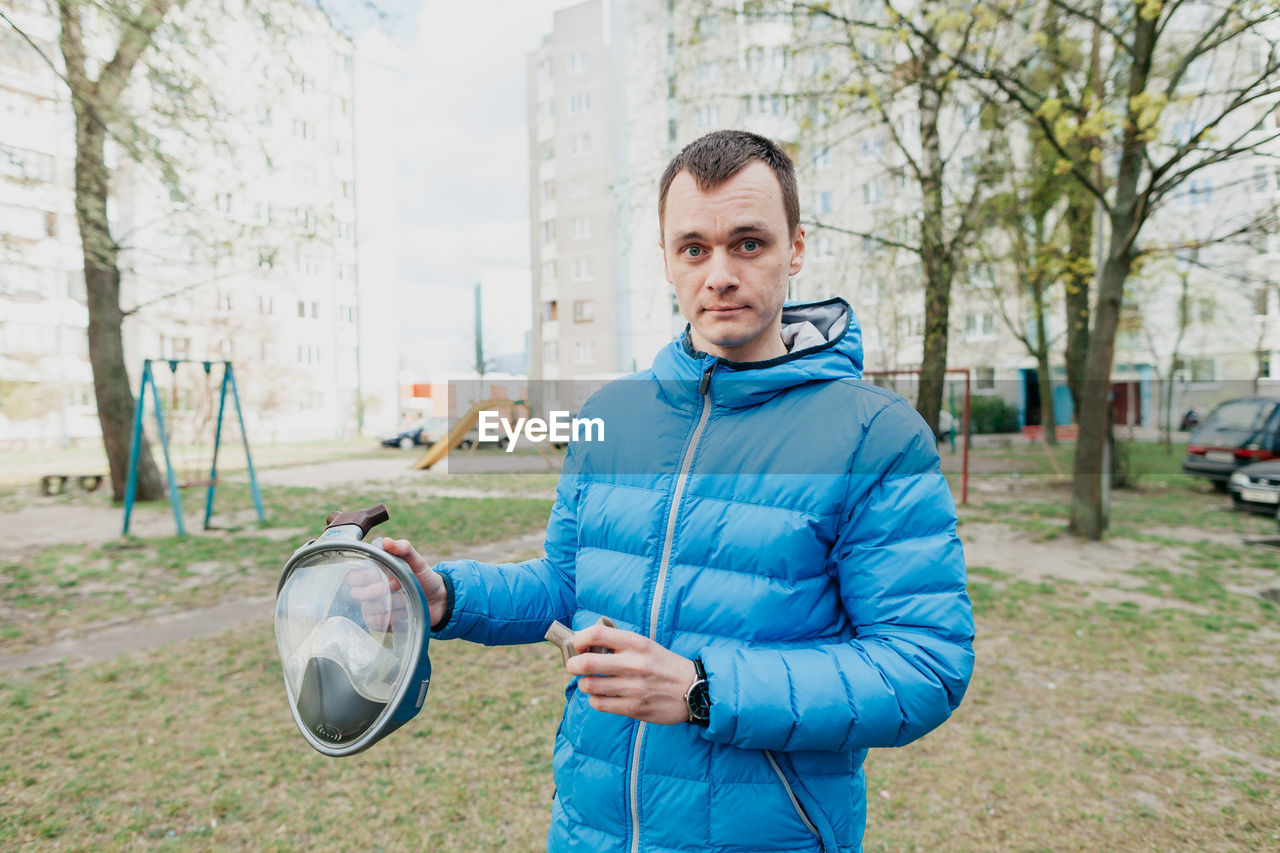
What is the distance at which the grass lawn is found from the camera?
10.5ft

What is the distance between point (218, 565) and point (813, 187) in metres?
9.51

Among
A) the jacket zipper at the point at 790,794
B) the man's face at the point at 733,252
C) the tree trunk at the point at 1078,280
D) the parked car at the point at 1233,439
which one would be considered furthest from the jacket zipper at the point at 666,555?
the parked car at the point at 1233,439

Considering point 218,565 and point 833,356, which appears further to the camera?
point 218,565

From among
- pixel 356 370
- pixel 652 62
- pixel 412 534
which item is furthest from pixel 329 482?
pixel 356 370

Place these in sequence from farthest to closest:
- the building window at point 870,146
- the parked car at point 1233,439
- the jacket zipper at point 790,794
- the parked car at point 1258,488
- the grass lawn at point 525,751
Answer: the parked car at point 1233,439 → the building window at point 870,146 → the parked car at point 1258,488 → the grass lawn at point 525,751 → the jacket zipper at point 790,794

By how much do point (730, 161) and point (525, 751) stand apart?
349 cm

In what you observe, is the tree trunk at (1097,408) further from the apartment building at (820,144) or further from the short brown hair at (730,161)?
the short brown hair at (730,161)

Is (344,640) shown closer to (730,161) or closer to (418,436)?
(730,161)

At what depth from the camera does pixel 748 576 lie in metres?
1.32

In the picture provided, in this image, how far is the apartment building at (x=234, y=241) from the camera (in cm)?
1009

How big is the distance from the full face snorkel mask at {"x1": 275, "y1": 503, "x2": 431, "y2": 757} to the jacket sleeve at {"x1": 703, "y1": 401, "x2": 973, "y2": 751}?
533mm

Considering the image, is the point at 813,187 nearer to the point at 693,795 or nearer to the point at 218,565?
the point at 218,565

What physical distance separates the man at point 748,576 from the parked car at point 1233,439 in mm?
14699

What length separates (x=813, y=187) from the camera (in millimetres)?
11250
